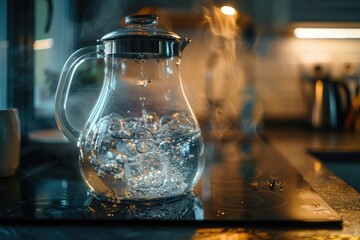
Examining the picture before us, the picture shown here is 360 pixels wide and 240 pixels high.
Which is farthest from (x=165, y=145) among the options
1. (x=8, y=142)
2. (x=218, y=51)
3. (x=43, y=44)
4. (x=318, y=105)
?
(x=318, y=105)

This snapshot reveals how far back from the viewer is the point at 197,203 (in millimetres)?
554

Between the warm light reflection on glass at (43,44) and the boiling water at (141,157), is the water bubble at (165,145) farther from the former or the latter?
the warm light reflection on glass at (43,44)

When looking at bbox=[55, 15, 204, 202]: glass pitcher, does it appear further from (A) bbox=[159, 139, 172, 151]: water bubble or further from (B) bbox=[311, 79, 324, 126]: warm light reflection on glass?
(B) bbox=[311, 79, 324, 126]: warm light reflection on glass

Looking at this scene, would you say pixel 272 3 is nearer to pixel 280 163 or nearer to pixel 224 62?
pixel 224 62

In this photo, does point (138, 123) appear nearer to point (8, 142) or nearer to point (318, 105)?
point (8, 142)

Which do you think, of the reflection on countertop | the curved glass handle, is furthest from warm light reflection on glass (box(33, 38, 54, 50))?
the curved glass handle

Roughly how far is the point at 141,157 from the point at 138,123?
67 millimetres

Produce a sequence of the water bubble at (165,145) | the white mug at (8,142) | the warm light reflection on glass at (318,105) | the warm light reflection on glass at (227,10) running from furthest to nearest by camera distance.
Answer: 1. the warm light reflection on glass at (318,105)
2. the warm light reflection on glass at (227,10)
3. the white mug at (8,142)
4. the water bubble at (165,145)

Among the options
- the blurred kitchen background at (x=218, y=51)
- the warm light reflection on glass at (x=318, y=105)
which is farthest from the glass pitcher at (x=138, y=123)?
the warm light reflection on glass at (x=318, y=105)

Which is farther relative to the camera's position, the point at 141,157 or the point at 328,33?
the point at 328,33

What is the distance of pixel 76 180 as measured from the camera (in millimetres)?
717

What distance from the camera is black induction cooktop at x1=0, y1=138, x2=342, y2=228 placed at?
A: 48 centimetres

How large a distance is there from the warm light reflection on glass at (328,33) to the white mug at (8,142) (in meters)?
1.62

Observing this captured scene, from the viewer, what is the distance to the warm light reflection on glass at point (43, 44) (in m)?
1.02
